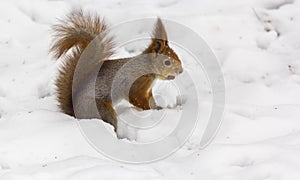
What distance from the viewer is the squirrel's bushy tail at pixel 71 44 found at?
→ 283 centimetres

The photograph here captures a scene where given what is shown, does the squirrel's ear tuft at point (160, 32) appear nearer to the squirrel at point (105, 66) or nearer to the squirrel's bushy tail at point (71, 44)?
the squirrel at point (105, 66)

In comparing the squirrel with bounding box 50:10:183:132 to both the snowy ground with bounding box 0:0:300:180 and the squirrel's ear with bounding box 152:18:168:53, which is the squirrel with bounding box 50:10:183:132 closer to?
the squirrel's ear with bounding box 152:18:168:53

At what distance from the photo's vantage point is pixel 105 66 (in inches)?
118

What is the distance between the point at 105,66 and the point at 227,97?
0.72 meters

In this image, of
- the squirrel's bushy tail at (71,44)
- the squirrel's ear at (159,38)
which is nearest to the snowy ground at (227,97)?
the squirrel's bushy tail at (71,44)

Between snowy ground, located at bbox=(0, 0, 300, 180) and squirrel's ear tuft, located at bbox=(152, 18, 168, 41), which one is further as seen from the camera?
squirrel's ear tuft, located at bbox=(152, 18, 168, 41)

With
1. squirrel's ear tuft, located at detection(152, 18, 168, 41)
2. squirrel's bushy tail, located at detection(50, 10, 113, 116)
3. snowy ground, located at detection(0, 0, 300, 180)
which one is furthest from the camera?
squirrel's ear tuft, located at detection(152, 18, 168, 41)

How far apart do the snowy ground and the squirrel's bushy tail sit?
126mm

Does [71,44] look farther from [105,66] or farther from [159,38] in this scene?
[159,38]

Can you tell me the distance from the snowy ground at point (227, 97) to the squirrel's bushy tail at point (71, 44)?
0.41ft

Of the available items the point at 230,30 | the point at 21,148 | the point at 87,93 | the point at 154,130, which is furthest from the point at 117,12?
the point at 21,148

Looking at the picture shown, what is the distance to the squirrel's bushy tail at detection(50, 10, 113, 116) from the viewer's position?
9.27 feet

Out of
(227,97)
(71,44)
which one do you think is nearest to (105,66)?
(71,44)

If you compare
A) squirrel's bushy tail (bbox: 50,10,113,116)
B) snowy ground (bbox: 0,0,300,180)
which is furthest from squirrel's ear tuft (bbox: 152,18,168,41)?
snowy ground (bbox: 0,0,300,180)
